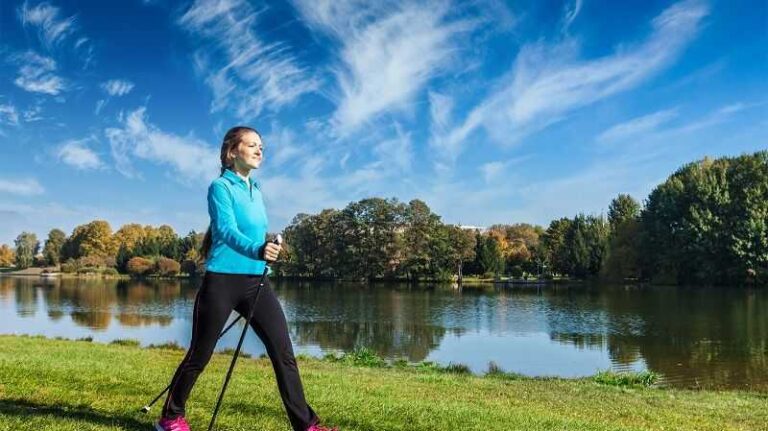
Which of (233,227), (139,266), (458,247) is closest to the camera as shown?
(233,227)

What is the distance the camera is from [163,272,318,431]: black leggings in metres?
4.10

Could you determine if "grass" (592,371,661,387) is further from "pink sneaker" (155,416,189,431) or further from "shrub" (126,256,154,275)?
"shrub" (126,256,154,275)

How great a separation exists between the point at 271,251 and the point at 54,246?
144914 mm

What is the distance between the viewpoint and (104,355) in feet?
36.6

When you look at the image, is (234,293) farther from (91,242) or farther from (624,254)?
(91,242)

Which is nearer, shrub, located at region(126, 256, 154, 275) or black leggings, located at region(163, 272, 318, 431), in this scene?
black leggings, located at region(163, 272, 318, 431)

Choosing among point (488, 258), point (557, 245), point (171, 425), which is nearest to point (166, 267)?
point (488, 258)

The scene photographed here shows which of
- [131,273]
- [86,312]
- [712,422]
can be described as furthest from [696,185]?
[131,273]

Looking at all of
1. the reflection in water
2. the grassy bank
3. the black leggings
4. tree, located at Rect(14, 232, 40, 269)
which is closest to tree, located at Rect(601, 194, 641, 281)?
the reflection in water

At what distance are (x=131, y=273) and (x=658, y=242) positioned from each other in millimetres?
83457

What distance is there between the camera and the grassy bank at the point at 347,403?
5.02 m

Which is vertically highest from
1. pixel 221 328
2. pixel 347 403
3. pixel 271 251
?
pixel 271 251

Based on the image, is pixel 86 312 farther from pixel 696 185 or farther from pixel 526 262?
pixel 526 262

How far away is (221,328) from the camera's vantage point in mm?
4102
